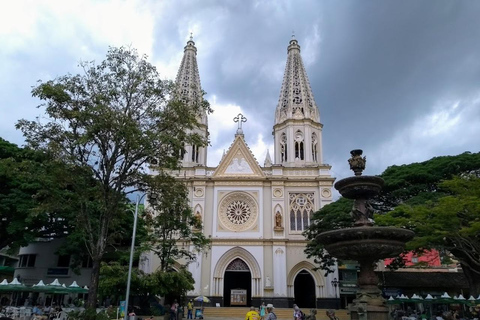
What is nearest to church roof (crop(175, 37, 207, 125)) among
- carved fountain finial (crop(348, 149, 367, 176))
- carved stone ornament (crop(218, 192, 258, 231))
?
carved stone ornament (crop(218, 192, 258, 231))

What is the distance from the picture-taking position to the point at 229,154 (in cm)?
3559

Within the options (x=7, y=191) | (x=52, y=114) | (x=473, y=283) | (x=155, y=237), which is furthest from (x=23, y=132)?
(x=473, y=283)

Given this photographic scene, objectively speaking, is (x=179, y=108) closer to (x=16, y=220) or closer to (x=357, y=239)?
(x=357, y=239)

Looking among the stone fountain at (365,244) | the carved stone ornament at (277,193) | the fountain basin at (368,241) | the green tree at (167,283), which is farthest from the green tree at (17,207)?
the fountain basin at (368,241)

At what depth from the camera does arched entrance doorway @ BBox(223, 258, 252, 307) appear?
106ft

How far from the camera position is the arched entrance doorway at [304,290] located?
107 feet

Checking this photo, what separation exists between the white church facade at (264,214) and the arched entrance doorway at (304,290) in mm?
82

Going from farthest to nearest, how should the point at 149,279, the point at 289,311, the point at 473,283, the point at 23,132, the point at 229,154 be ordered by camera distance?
the point at 229,154, the point at 289,311, the point at 473,283, the point at 149,279, the point at 23,132

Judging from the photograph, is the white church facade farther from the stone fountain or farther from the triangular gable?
the stone fountain

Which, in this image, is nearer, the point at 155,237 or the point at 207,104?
the point at 207,104

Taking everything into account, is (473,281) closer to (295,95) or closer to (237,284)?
(237,284)

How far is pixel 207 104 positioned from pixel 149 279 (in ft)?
30.7

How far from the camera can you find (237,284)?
1404 inches

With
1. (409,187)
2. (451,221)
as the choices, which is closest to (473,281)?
(409,187)
